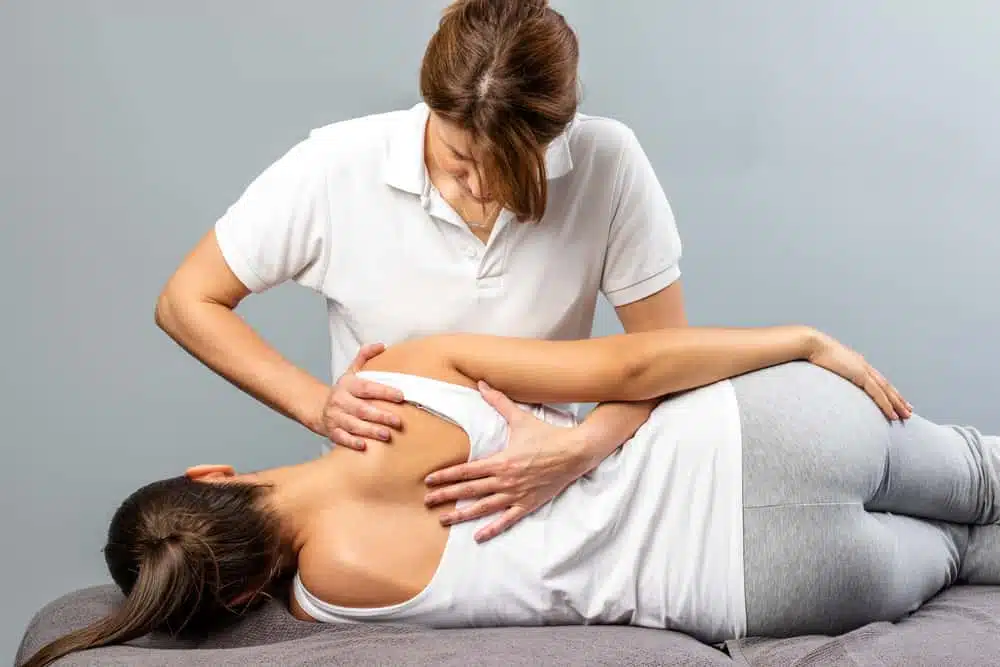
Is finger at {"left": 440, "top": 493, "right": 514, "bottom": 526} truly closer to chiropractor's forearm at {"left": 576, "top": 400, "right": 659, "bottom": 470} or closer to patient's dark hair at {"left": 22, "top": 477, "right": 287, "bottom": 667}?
chiropractor's forearm at {"left": 576, "top": 400, "right": 659, "bottom": 470}

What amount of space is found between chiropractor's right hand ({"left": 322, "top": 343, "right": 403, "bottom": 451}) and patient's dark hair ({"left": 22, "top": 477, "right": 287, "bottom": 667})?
0.14m

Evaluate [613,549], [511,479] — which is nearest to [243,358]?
[511,479]

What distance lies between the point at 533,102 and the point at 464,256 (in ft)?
1.48

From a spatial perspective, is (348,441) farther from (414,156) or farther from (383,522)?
(414,156)

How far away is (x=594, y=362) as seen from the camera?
187cm

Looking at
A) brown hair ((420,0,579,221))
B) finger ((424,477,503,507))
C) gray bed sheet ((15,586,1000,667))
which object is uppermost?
brown hair ((420,0,579,221))

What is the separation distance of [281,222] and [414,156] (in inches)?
9.5

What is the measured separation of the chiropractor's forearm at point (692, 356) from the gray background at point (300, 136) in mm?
1481

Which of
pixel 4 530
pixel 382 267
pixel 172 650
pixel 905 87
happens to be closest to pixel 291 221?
pixel 382 267

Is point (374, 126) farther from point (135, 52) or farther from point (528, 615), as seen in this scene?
point (135, 52)

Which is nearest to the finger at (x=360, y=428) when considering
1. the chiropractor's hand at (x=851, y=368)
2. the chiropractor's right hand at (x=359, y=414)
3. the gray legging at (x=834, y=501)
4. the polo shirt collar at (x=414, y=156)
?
the chiropractor's right hand at (x=359, y=414)

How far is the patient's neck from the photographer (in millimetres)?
1851

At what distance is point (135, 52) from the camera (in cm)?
296

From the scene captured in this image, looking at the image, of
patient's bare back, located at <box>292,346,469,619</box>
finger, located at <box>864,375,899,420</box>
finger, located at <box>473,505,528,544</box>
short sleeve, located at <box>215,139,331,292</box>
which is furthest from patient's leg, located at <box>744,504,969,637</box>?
short sleeve, located at <box>215,139,331,292</box>
